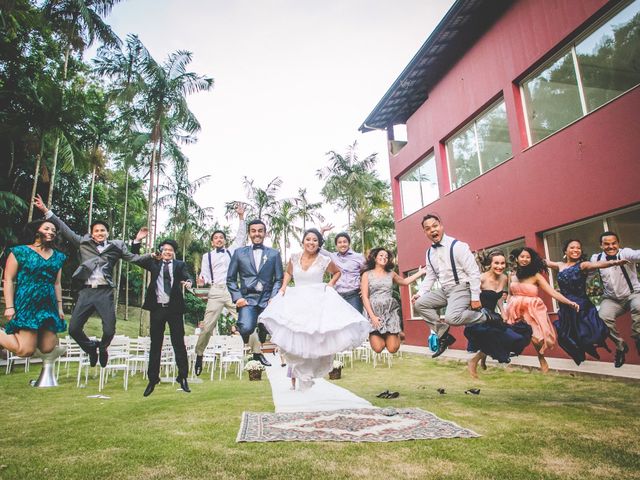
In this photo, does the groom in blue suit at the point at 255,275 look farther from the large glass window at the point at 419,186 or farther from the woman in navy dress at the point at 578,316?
the large glass window at the point at 419,186

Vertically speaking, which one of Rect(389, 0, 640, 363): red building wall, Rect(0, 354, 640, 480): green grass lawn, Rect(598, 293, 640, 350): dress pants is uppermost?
Rect(389, 0, 640, 363): red building wall

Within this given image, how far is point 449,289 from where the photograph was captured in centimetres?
557

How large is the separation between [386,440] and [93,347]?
4185mm

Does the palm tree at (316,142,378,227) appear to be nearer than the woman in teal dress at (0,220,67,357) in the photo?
No

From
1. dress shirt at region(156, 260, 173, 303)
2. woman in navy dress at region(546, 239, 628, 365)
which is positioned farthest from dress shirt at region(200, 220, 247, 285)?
woman in navy dress at region(546, 239, 628, 365)

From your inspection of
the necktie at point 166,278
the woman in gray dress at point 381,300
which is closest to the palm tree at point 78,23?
the necktie at point 166,278

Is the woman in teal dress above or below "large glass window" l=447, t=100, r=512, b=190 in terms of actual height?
below

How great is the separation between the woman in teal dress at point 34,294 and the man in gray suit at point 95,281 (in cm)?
35

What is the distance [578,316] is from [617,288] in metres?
0.79

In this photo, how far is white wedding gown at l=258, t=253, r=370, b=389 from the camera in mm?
4789

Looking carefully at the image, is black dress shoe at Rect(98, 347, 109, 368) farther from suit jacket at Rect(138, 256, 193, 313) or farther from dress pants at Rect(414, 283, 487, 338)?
dress pants at Rect(414, 283, 487, 338)

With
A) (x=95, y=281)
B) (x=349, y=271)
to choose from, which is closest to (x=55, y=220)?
(x=95, y=281)

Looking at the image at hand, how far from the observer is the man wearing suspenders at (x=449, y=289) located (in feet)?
17.3

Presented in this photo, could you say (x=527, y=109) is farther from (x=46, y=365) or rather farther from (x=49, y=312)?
(x=46, y=365)
